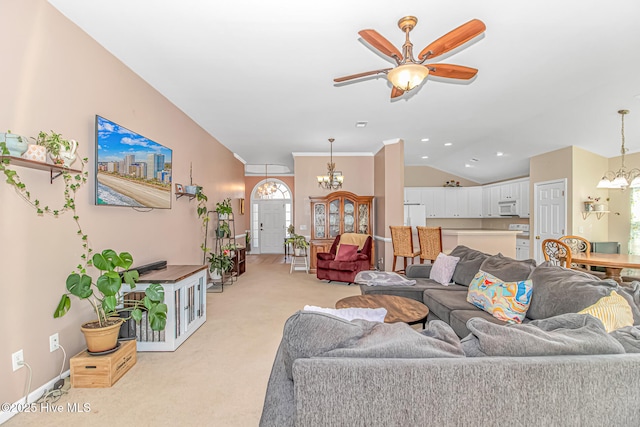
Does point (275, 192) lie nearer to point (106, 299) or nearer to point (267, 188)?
point (267, 188)

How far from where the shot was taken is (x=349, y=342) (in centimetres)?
119

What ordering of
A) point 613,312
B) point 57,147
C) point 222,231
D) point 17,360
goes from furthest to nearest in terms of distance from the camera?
point 222,231 < point 57,147 < point 17,360 < point 613,312

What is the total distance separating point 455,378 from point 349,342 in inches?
14.8

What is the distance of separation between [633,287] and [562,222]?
483cm

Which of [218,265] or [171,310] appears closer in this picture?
[171,310]

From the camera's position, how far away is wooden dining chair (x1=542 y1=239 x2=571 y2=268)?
4258 mm

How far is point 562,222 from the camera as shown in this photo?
5938 millimetres

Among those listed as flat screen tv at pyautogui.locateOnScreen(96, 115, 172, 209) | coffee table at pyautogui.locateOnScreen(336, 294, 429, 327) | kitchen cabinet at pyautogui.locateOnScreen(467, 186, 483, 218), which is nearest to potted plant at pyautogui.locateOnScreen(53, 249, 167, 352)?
flat screen tv at pyautogui.locateOnScreen(96, 115, 172, 209)

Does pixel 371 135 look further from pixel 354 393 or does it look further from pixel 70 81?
pixel 354 393

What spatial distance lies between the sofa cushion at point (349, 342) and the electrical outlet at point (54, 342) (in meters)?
2.09

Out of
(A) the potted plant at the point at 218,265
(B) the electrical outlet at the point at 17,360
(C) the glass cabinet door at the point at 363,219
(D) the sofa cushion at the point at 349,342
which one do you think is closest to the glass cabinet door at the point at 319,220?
(C) the glass cabinet door at the point at 363,219

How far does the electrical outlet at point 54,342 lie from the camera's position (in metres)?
2.26

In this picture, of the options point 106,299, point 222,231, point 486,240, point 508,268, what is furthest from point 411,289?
point 222,231

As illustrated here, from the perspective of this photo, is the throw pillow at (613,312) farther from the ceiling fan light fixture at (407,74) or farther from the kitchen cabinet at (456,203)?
the kitchen cabinet at (456,203)
